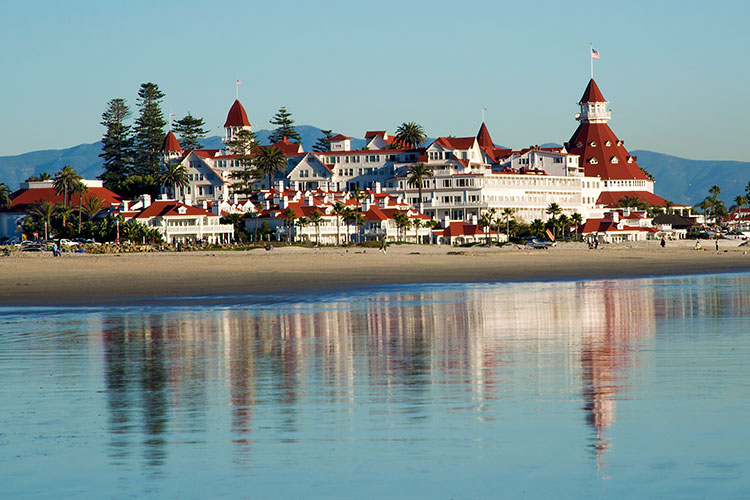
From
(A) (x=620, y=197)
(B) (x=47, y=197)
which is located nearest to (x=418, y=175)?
(A) (x=620, y=197)

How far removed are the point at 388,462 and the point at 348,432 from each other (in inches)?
57.0

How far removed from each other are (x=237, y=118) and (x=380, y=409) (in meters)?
136

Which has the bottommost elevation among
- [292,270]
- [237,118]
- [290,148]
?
[292,270]

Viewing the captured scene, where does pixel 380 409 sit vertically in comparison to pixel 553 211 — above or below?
below

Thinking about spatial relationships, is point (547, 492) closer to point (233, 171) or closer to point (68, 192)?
point (68, 192)

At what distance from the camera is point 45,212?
98562mm

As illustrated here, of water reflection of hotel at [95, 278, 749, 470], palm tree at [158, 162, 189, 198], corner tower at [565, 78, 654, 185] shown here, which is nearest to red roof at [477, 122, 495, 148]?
corner tower at [565, 78, 654, 185]

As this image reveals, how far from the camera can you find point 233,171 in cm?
13350

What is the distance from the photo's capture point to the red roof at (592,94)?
5974 inches

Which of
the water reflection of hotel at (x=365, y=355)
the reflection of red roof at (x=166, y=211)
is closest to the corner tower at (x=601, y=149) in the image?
the reflection of red roof at (x=166, y=211)

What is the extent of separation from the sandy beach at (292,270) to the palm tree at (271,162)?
4824 centimetres

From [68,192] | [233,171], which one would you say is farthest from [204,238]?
[233,171]

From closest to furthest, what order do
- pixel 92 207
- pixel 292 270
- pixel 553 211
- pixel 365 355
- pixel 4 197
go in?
pixel 365 355, pixel 292 270, pixel 92 207, pixel 553 211, pixel 4 197

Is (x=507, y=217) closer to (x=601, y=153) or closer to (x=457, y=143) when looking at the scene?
(x=457, y=143)
